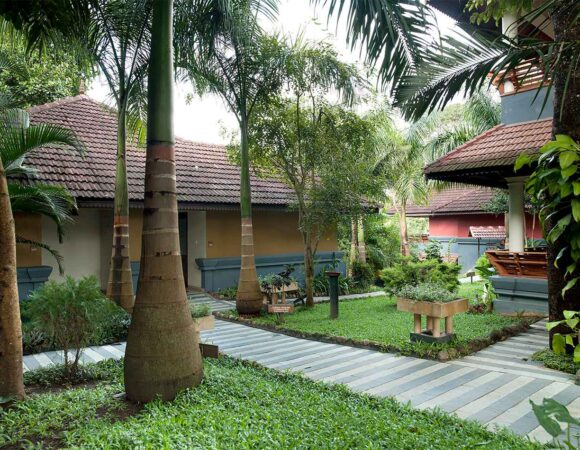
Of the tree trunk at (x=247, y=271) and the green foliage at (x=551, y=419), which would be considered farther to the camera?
the tree trunk at (x=247, y=271)

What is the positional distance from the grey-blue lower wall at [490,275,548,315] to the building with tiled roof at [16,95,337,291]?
209 inches

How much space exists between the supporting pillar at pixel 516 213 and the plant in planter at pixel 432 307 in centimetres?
350

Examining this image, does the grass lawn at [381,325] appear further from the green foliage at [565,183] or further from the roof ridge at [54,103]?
the roof ridge at [54,103]

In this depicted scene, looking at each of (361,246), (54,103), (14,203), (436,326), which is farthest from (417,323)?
(54,103)

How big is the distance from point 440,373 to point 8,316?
4.65 m

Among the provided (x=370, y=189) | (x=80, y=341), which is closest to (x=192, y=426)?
(x=80, y=341)

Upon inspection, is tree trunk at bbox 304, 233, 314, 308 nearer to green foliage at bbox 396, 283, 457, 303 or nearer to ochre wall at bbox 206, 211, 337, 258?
green foliage at bbox 396, 283, 457, 303

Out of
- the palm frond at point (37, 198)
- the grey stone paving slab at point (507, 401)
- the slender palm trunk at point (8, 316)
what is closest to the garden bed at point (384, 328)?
the grey stone paving slab at point (507, 401)

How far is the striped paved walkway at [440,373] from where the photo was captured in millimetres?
4262

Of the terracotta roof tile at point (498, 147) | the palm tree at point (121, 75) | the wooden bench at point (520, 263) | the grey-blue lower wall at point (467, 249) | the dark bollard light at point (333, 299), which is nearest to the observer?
the palm tree at point (121, 75)

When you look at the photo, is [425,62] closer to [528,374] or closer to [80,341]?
[528,374]

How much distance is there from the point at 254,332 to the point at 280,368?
246cm

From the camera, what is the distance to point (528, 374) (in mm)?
5234

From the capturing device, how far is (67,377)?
497 cm
